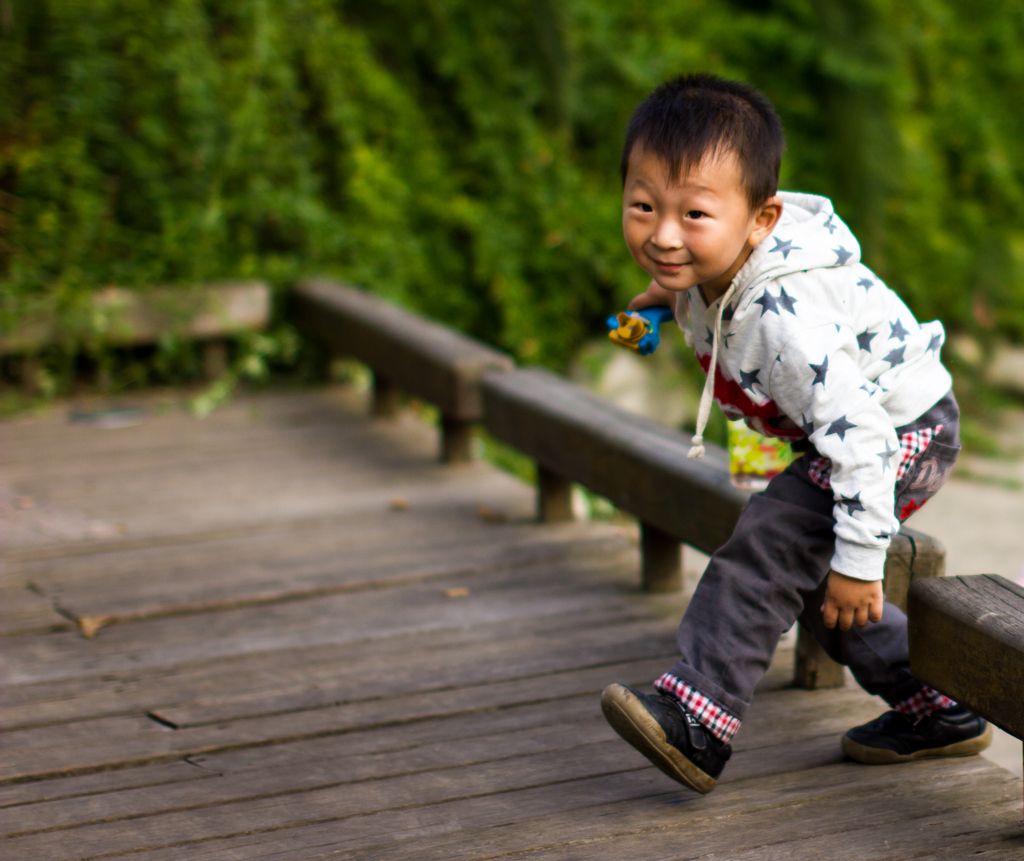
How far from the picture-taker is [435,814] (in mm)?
2365

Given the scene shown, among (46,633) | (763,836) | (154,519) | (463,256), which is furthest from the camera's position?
(463,256)

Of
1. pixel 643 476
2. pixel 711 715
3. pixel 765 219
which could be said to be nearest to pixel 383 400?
pixel 643 476

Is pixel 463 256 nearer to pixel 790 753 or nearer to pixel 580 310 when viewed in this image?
pixel 580 310

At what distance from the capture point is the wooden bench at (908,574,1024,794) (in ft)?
6.95

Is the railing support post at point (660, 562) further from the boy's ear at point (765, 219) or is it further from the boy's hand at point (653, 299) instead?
the boy's ear at point (765, 219)

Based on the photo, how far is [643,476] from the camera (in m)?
3.26

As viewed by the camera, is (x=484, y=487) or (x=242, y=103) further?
(x=242, y=103)

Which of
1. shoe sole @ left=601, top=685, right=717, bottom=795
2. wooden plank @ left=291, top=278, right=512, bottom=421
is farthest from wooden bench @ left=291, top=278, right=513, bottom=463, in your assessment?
shoe sole @ left=601, top=685, right=717, bottom=795

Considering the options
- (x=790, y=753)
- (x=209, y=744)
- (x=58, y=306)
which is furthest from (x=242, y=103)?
(x=790, y=753)

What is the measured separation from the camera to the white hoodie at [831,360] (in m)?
2.24

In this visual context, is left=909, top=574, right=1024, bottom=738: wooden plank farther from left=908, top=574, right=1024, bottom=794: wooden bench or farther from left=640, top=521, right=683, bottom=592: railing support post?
left=640, top=521, right=683, bottom=592: railing support post

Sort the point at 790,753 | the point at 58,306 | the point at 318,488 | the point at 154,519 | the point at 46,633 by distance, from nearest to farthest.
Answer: the point at 790,753, the point at 46,633, the point at 154,519, the point at 318,488, the point at 58,306

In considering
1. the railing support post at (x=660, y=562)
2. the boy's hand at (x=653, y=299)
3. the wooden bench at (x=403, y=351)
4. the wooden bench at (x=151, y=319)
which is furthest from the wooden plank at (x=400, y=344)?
the boy's hand at (x=653, y=299)

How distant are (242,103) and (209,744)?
3299 mm
